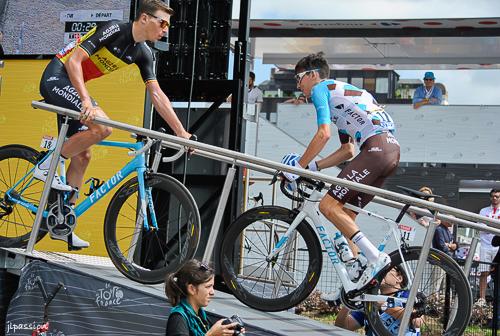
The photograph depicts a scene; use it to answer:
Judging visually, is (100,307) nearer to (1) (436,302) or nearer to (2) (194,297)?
(2) (194,297)

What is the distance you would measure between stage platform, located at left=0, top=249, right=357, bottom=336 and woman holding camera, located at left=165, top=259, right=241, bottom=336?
1048 millimetres

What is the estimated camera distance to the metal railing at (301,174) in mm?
5711

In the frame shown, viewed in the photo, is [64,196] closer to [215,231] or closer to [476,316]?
[215,231]

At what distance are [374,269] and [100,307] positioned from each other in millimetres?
1737

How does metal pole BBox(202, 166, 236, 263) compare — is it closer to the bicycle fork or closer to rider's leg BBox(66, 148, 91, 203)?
the bicycle fork

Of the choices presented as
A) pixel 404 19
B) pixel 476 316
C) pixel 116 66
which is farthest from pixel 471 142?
pixel 116 66

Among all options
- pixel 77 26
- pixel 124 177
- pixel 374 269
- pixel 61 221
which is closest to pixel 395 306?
pixel 374 269

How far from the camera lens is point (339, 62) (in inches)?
650

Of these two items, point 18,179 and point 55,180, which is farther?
point 18,179

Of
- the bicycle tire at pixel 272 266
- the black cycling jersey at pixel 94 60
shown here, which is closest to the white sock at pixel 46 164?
the black cycling jersey at pixel 94 60

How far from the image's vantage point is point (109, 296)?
6.17 meters

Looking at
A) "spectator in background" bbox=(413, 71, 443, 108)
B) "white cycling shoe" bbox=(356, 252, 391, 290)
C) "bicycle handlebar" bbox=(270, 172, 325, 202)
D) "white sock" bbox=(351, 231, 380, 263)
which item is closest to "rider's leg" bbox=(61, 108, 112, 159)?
"bicycle handlebar" bbox=(270, 172, 325, 202)

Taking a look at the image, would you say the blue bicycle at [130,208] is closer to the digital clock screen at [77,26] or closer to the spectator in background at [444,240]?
the digital clock screen at [77,26]

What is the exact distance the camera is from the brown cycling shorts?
20.9 ft
